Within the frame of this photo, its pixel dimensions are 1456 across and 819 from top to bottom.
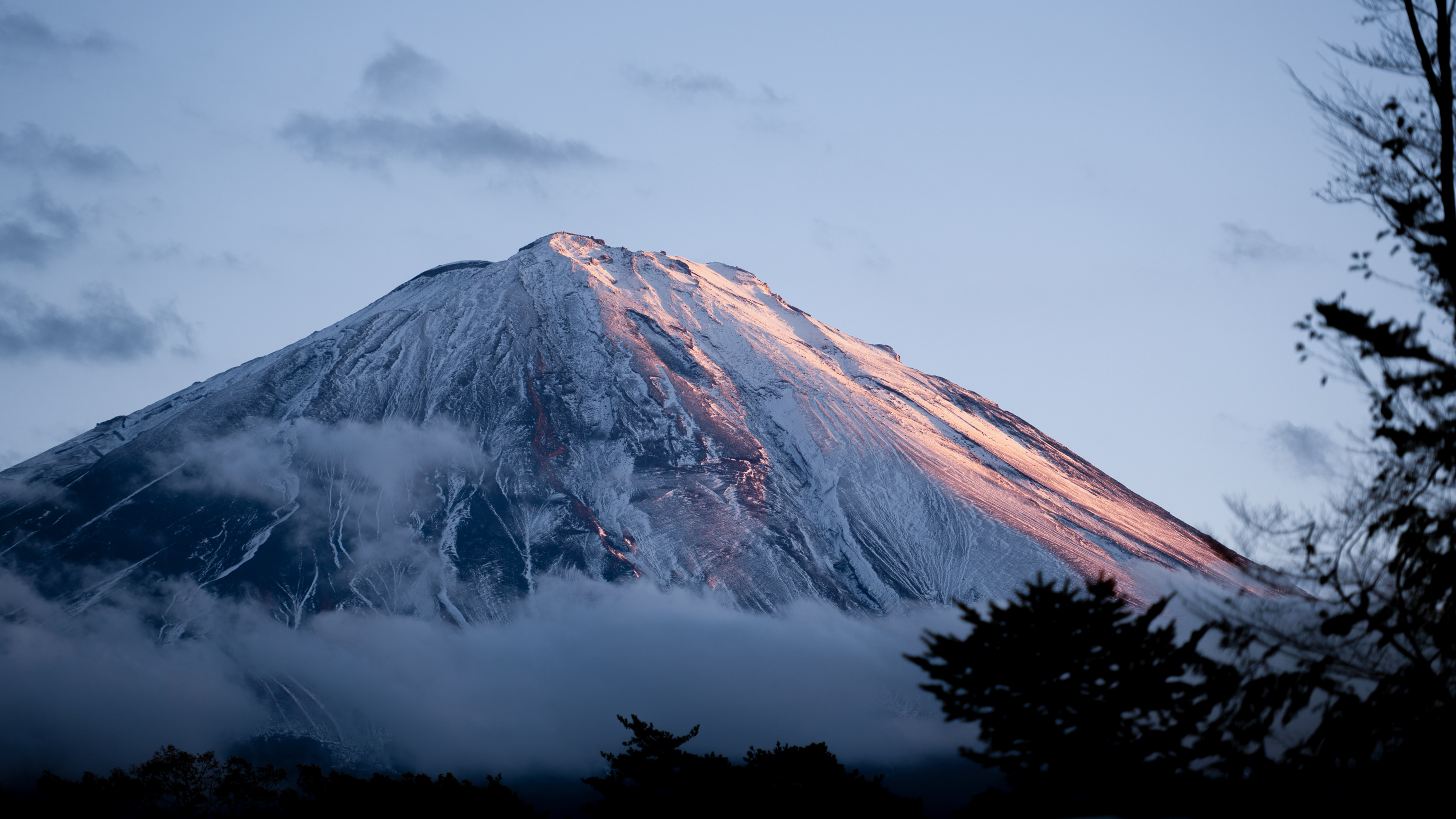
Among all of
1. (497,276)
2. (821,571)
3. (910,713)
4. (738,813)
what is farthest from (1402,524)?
(497,276)

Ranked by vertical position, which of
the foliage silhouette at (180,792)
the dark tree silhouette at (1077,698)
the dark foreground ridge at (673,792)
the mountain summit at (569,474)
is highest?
the mountain summit at (569,474)

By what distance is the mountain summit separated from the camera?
9700 cm

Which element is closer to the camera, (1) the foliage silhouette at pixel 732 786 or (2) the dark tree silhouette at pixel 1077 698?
(2) the dark tree silhouette at pixel 1077 698

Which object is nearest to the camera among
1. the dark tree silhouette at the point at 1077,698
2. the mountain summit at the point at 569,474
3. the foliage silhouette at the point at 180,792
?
the dark tree silhouette at the point at 1077,698

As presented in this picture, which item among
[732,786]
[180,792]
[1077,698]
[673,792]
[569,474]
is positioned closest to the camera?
[1077,698]

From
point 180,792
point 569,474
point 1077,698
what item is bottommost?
point 180,792

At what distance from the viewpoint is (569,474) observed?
10688 centimetres

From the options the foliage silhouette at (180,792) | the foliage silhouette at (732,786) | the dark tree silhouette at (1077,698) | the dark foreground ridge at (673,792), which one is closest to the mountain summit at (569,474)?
the foliage silhouette at (180,792)

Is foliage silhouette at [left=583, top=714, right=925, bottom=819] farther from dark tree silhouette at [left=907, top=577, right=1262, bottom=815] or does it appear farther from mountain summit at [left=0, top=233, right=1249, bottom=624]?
mountain summit at [left=0, top=233, right=1249, bottom=624]

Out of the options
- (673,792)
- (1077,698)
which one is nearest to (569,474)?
(673,792)

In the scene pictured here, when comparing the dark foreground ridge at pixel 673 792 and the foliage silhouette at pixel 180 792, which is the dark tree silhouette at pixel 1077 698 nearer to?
the dark foreground ridge at pixel 673 792

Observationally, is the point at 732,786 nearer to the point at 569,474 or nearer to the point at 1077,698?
the point at 1077,698

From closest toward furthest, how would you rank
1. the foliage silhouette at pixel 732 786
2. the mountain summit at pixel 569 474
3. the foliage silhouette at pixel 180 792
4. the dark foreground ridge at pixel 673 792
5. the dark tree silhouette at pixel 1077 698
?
the dark tree silhouette at pixel 1077 698
the foliage silhouette at pixel 732 786
the dark foreground ridge at pixel 673 792
the foliage silhouette at pixel 180 792
the mountain summit at pixel 569 474

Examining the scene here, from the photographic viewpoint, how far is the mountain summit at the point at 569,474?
3819 inches
